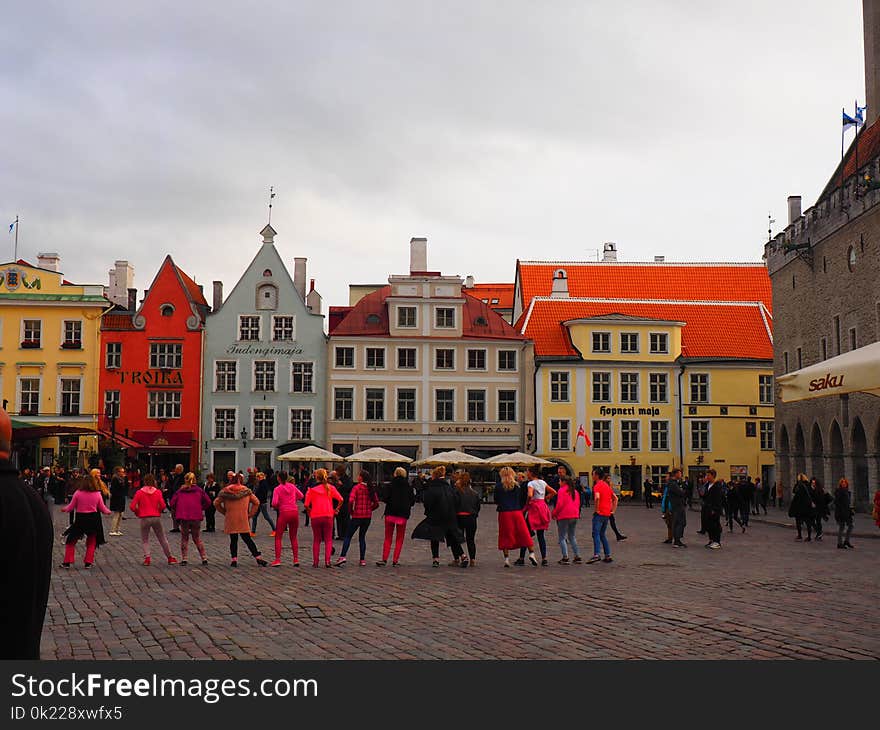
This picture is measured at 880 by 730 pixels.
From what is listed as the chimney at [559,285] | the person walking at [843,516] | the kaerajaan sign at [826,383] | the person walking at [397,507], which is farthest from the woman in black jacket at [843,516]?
the chimney at [559,285]

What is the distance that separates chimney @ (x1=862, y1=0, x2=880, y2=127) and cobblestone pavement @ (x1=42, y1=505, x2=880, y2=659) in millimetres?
33462

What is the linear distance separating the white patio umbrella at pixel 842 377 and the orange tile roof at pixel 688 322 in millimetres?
42361

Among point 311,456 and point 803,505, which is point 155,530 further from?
point 311,456

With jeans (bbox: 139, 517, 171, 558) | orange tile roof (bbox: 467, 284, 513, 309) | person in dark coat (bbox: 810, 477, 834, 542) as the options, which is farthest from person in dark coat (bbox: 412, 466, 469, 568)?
orange tile roof (bbox: 467, 284, 513, 309)

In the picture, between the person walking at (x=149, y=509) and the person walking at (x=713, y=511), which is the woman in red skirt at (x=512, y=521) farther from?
the person walking at (x=713, y=511)

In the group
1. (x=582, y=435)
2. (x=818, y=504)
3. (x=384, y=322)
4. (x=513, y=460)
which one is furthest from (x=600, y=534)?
(x=384, y=322)

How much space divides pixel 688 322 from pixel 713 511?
38.1m

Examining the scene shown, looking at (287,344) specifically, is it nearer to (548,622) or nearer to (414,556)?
(414,556)

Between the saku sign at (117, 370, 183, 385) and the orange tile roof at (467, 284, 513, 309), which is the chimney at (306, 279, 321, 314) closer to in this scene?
the saku sign at (117, 370, 183, 385)

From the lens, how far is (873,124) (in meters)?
45.5

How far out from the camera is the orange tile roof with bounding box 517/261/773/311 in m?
64.3

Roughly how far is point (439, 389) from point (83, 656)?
4568 cm

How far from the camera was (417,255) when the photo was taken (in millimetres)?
58969
